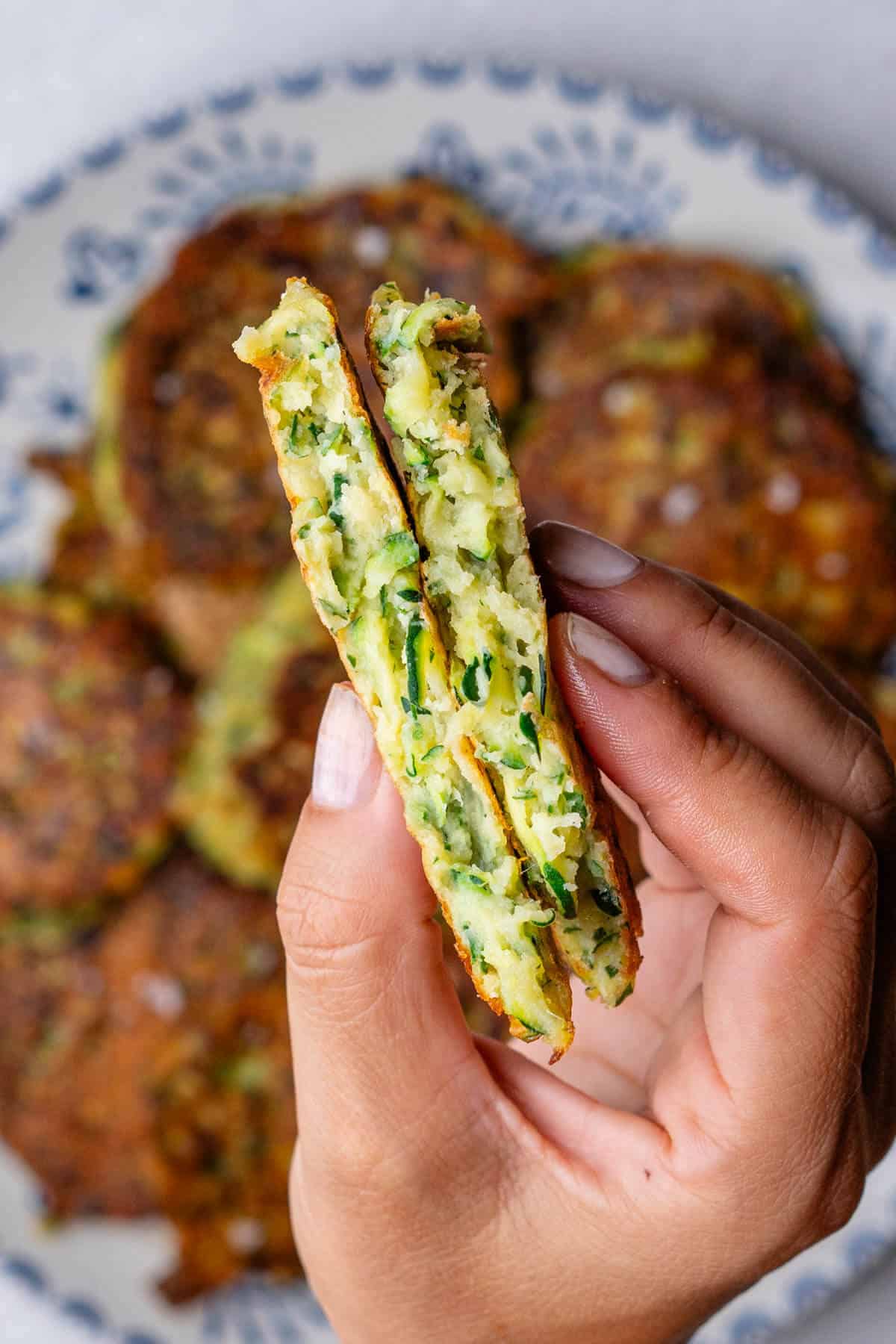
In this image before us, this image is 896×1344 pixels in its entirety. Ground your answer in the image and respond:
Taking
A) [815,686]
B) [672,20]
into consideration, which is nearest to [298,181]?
[672,20]

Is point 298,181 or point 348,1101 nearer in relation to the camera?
point 348,1101

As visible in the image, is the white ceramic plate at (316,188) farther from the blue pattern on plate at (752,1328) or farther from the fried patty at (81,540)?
the blue pattern on plate at (752,1328)

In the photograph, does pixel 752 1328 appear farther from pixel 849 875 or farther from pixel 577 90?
pixel 577 90

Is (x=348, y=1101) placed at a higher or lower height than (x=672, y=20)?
lower

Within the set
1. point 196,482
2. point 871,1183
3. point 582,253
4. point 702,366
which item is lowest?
point 871,1183

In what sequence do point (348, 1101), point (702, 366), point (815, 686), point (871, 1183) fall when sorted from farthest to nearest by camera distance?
point (702, 366) < point (871, 1183) < point (815, 686) < point (348, 1101)

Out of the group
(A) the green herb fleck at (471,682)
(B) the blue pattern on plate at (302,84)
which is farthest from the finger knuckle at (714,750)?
(B) the blue pattern on plate at (302,84)

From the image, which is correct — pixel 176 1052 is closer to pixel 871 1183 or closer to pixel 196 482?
pixel 196 482
